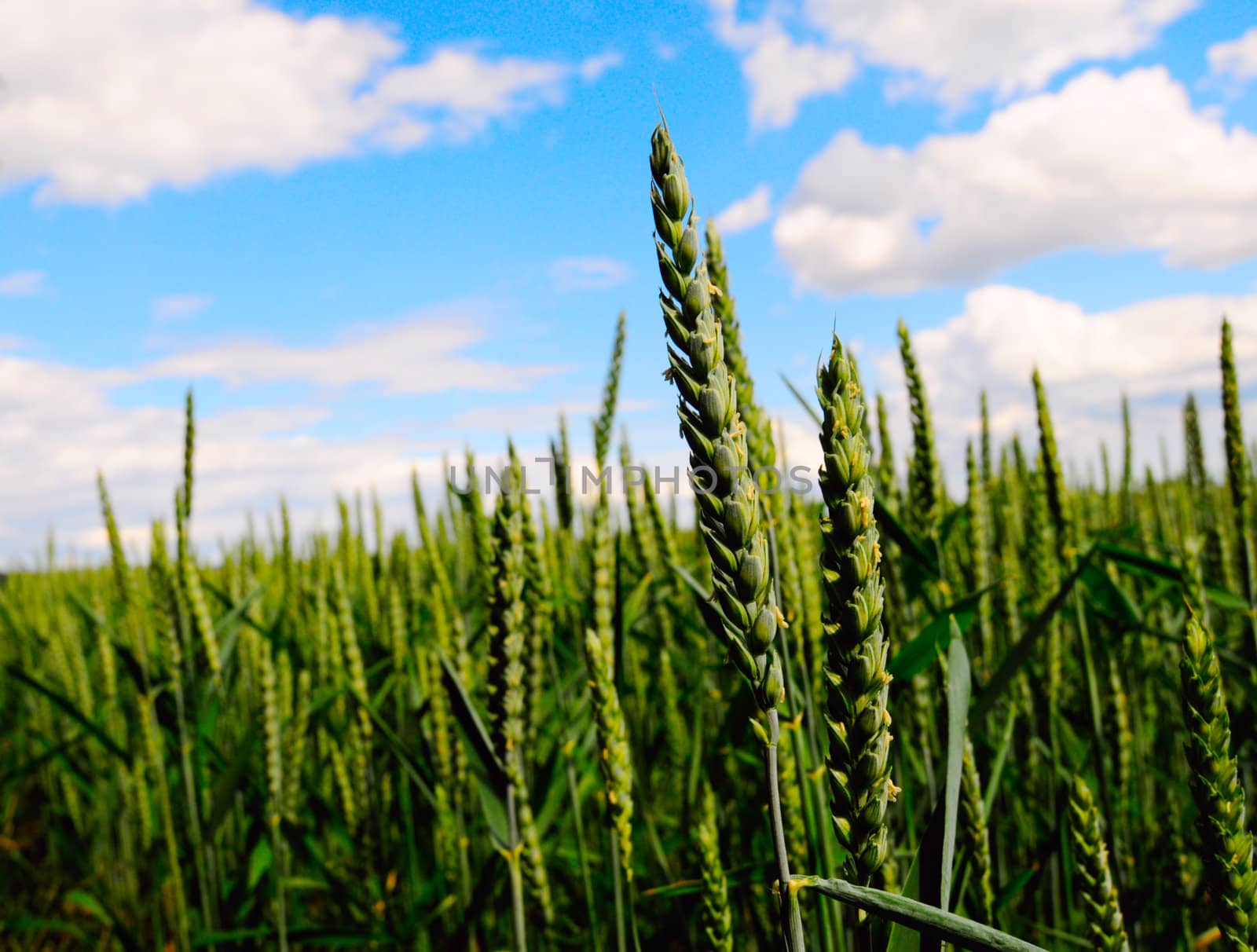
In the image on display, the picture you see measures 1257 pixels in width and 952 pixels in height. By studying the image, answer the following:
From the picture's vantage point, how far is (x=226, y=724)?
293 cm

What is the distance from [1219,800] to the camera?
0.88 m

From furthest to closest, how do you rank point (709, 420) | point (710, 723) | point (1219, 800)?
point (710, 723)
point (1219, 800)
point (709, 420)

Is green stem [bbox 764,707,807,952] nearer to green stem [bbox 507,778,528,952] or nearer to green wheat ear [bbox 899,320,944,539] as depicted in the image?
green stem [bbox 507,778,528,952]

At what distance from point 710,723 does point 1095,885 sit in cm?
192

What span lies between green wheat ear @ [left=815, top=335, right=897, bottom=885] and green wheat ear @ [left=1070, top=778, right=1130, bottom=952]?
524 mm

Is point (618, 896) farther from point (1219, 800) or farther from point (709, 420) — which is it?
point (709, 420)

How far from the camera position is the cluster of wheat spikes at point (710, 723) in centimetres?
64

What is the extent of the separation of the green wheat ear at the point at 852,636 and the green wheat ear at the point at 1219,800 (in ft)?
1.48

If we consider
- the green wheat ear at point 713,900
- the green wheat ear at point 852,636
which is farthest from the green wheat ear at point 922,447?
the green wheat ear at point 852,636

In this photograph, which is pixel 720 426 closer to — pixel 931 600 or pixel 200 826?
pixel 931 600

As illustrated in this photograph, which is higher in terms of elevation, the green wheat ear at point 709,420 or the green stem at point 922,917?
the green wheat ear at point 709,420

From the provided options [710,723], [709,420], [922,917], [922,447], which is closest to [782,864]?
[922,917]

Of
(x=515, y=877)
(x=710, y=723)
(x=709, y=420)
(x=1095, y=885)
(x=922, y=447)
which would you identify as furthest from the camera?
(x=710, y=723)

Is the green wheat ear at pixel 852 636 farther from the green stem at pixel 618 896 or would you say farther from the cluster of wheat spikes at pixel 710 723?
the green stem at pixel 618 896
